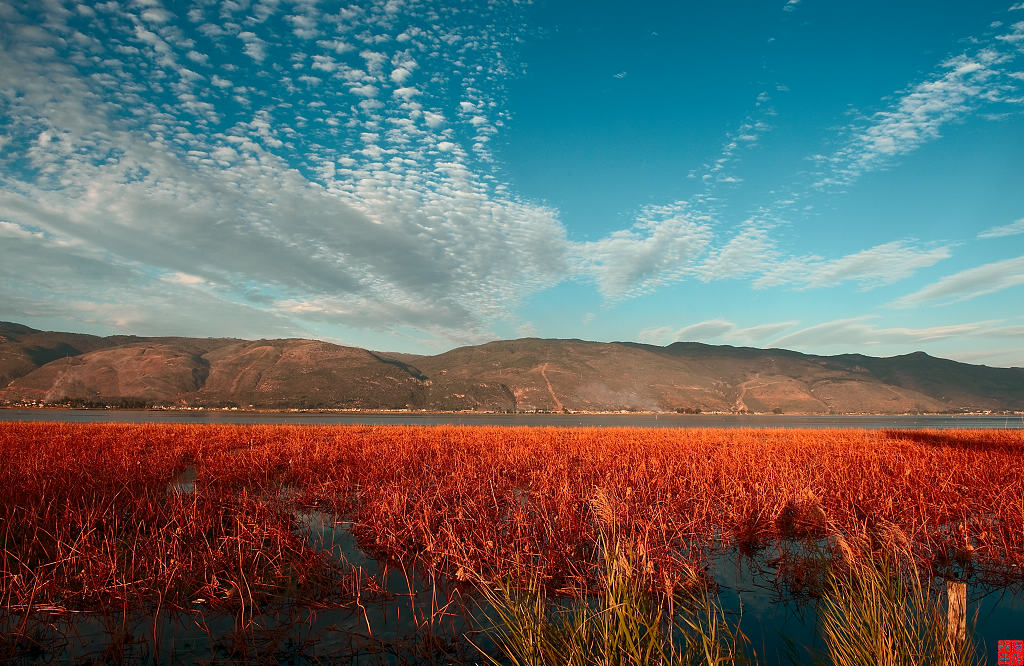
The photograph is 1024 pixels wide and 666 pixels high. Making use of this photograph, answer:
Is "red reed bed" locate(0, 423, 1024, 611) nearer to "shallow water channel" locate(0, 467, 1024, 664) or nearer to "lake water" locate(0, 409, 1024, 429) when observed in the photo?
"shallow water channel" locate(0, 467, 1024, 664)

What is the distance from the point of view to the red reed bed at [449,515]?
6.02 m

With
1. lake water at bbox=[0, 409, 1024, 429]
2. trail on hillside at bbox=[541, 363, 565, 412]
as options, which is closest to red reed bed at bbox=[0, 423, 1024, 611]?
lake water at bbox=[0, 409, 1024, 429]

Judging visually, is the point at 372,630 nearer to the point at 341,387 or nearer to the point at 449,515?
the point at 449,515

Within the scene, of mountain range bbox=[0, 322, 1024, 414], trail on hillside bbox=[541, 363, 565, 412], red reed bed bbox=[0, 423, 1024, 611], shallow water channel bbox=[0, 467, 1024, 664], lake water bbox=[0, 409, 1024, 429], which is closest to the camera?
shallow water channel bbox=[0, 467, 1024, 664]

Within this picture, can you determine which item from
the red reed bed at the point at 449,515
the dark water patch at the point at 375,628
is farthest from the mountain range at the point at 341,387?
the dark water patch at the point at 375,628

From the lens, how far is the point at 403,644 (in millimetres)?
4852

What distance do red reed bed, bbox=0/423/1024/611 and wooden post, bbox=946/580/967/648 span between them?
200cm

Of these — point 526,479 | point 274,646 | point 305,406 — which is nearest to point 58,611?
point 274,646

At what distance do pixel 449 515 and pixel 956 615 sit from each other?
6.62 m

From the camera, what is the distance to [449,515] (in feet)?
27.9

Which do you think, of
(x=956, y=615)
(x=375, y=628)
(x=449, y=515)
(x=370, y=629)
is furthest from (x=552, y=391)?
(x=956, y=615)

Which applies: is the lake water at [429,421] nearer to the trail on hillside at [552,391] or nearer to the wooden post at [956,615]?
the wooden post at [956,615]

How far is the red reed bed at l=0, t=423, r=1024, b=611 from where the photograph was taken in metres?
6.02

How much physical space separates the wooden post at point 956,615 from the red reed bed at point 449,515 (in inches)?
78.8
